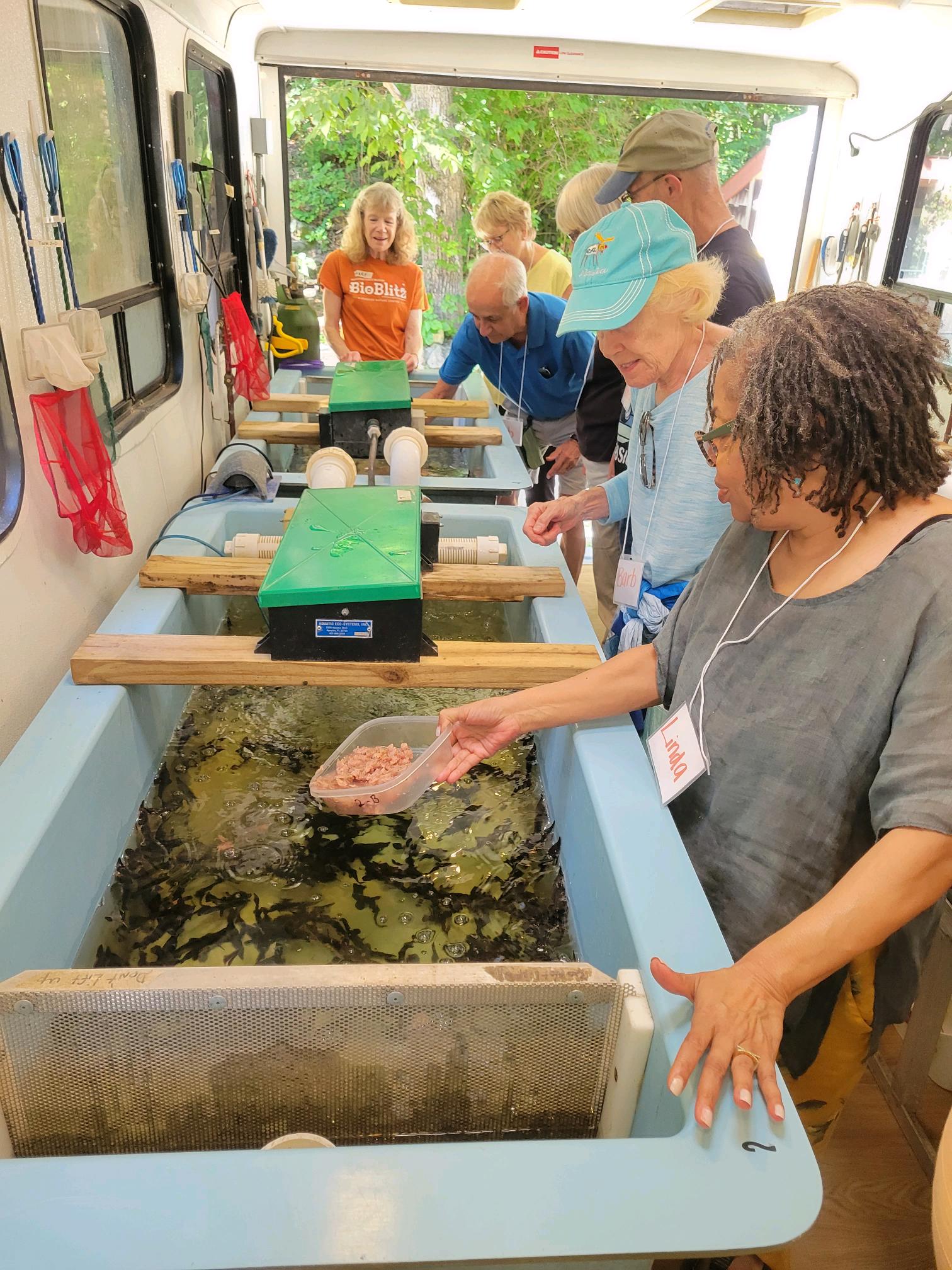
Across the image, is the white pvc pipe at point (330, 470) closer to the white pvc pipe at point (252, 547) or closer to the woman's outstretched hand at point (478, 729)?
the white pvc pipe at point (252, 547)

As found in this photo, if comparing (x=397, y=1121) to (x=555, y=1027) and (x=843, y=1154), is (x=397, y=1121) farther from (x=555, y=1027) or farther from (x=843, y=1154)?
(x=843, y=1154)

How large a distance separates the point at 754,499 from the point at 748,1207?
771mm

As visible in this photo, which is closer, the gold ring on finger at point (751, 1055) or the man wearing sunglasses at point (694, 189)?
the gold ring on finger at point (751, 1055)

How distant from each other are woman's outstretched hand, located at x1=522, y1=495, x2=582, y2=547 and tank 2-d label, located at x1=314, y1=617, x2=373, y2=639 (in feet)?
2.01

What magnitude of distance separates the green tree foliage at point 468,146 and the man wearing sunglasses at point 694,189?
4.84m

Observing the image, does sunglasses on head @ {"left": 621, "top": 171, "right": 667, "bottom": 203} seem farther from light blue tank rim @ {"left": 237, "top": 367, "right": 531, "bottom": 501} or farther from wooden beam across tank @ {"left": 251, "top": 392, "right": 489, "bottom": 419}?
wooden beam across tank @ {"left": 251, "top": 392, "right": 489, "bottom": 419}

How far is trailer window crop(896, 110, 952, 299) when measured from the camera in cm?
451

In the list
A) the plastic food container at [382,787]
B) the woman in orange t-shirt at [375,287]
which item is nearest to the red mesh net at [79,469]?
the plastic food container at [382,787]

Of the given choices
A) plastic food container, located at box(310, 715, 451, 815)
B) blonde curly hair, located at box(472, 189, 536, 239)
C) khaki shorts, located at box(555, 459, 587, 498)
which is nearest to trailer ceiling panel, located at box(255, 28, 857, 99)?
blonde curly hair, located at box(472, 189, 536, 239)

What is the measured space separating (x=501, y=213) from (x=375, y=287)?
0.86 m

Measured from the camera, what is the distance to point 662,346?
157cm

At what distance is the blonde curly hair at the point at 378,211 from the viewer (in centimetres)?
399

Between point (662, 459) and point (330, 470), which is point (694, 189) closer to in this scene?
point (662, 459)

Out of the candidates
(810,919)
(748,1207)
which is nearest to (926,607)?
(810,919)
